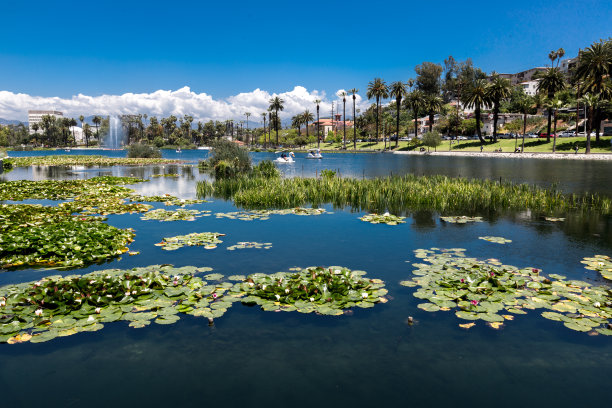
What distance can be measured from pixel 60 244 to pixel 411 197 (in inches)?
728

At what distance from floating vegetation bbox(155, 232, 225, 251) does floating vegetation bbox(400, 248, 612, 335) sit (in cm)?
755

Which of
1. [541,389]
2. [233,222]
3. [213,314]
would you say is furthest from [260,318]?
[233,222]

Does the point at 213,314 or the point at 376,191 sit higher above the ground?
the point at 376,191

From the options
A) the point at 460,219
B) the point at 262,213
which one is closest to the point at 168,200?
the point at 262,213

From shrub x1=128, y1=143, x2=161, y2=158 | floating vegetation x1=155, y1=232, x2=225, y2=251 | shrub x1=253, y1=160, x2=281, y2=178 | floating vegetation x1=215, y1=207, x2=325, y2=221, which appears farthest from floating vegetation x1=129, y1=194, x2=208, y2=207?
shrub x1=128, y1=143, x2=161, y2=158

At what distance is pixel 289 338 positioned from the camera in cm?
771

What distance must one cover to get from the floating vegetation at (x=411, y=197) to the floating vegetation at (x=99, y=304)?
14263mm

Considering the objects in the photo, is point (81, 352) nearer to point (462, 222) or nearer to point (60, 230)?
point (60, 230)

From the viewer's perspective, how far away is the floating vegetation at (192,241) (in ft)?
46.3

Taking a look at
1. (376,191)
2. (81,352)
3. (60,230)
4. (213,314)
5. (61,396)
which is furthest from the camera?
(376,191)

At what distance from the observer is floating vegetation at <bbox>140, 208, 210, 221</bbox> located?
19511 mm

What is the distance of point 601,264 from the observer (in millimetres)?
11883

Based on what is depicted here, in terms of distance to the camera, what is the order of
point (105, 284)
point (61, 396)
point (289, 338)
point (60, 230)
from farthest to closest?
point (60, 230), point (105, 284), point (289, 338), point (61, 396)

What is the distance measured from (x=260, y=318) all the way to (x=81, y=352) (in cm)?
341
